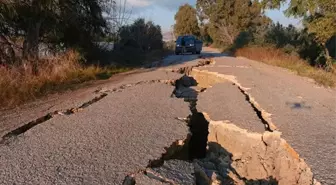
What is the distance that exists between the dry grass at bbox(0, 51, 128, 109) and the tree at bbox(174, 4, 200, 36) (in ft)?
165

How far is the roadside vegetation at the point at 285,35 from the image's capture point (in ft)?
43.2

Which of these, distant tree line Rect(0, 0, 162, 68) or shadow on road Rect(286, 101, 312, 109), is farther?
distant tree line Rect(0, 0, 162, 68)

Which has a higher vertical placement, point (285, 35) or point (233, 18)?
point (233, 18)

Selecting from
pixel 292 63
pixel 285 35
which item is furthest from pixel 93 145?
pixel 285 35

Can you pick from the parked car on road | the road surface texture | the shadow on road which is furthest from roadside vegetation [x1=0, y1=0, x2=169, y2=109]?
the parked car on road

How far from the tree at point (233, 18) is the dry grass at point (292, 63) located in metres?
21.3

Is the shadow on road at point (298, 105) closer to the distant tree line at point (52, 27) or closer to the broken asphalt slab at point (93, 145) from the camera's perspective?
the broken asphalt slab at point (93, 145)

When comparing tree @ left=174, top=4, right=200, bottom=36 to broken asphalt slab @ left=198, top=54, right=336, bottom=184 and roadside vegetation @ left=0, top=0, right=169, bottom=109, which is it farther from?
broken asphalt slab @ left=198, top=54, right=336, bottom=184

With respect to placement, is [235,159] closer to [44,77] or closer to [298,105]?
[298,105]

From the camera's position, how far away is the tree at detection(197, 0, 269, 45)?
138ft

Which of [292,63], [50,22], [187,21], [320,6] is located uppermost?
[320,6]

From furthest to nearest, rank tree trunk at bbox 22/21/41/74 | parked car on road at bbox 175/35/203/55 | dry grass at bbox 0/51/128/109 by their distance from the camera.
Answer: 1. parked car on road at bbox 175/35/203/55
2. tree trunk at bbox 22/21/41/74
3. dry grass at bbox 0/51/128/109

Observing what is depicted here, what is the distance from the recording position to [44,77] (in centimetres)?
885

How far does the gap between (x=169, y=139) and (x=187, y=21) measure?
58.7 metres
